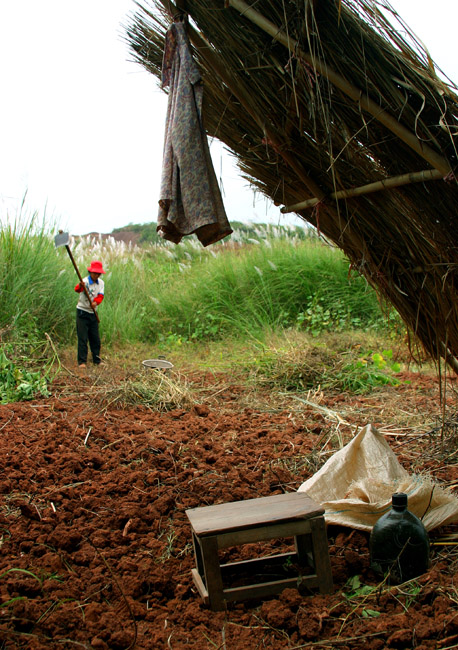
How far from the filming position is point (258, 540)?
1.96 meters

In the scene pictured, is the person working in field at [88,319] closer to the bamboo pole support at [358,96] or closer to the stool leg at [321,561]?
the bamboo pole support at [358,96]

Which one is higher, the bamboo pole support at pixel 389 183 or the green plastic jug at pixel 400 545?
the bamboo pole support at pixel 389 183

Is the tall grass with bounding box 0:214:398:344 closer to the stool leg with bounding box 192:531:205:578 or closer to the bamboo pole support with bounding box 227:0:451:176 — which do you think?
the bamboo pole support with bounding box 227:0:451:176

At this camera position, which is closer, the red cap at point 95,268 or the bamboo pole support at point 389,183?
the bamboo pole support at point 389,183

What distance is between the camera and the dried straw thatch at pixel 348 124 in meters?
2.39

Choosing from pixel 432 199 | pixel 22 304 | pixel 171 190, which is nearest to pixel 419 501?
pixel 432 199

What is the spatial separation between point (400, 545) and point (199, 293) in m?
6.89

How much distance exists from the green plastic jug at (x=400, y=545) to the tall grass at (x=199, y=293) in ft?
15.9

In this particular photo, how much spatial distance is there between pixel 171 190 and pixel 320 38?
96cm

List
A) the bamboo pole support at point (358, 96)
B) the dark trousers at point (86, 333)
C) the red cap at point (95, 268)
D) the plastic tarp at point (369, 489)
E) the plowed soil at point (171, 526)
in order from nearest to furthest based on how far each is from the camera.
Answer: the plowed soil at point (171, 526) → the plastic tarp at point (369, 489) → the bamboo pole support at point (358, 96) → the dark trousers at point (86, 333) → the red cap at point (95, 268)

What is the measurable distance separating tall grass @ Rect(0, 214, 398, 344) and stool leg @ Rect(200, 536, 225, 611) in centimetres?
499

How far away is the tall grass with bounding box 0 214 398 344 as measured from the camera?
281 inches

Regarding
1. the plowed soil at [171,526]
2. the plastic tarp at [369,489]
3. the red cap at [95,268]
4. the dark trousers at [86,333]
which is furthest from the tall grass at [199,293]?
the plastic tarp at [369,489]

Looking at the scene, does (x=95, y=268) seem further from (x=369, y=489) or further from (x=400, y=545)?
(x=400, y=545)
